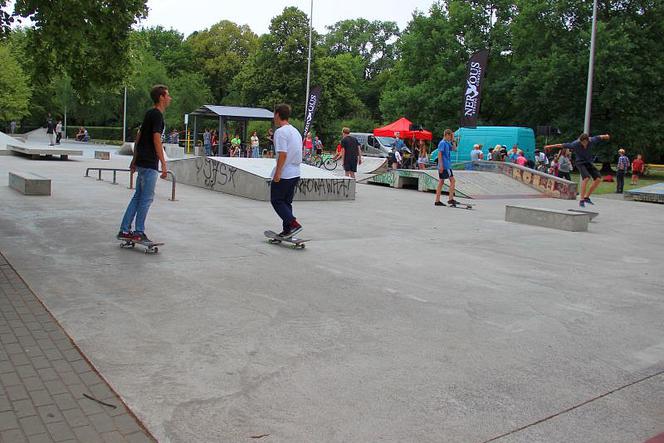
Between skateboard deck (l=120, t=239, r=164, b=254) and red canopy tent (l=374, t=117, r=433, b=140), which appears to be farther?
red canopy tent (l=374, t=117, r=433, b=140)

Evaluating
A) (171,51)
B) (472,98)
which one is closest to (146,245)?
(472,98)

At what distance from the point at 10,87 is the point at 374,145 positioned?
2947cm

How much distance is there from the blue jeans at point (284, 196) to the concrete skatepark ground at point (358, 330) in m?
0.54

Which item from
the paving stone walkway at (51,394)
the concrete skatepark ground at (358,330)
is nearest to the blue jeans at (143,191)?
the concrete skatepark ground at (358,330)

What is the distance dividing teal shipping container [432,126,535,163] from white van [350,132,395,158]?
5825mm

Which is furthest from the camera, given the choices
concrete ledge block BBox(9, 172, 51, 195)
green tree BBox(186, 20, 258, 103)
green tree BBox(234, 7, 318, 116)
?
green tree BBox(186, 20, 258, 103)

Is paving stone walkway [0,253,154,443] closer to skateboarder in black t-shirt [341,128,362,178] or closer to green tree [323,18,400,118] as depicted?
skateboarder in black t-shirt [341,128,362,178]

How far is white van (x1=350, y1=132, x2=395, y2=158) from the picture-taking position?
123ft

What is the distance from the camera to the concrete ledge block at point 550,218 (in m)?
11.3

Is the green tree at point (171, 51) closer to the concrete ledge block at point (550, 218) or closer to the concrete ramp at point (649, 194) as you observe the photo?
the concrete ramp at point (649, 194)

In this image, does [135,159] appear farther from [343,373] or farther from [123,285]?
[343,373]

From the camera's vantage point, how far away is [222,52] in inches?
3031

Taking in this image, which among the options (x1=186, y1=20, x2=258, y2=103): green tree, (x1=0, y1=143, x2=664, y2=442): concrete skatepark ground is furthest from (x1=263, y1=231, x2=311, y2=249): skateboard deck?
(x1=186, y1=20, x2=258, y2=103): green tree

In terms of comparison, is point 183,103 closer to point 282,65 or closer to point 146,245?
point 282,65
